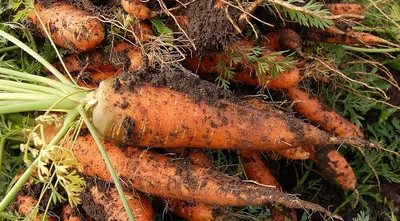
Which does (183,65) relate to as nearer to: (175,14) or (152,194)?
(175,14)

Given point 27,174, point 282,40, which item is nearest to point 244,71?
point 282,40

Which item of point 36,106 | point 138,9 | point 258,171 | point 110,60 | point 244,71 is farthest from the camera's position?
point 258,171

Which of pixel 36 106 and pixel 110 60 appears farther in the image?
pixel 110 60

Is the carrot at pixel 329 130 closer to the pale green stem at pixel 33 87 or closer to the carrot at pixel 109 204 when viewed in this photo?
the carrot at pixel 109 204

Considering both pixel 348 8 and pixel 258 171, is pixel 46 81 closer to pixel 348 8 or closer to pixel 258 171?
pixel 258 171

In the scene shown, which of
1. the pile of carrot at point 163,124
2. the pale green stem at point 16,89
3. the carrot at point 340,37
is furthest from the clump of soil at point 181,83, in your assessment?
the carrot at point 340,37

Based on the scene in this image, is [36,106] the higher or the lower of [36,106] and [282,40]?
the lower

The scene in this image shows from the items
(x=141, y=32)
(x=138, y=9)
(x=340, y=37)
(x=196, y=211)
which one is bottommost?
(x=196, y=211)

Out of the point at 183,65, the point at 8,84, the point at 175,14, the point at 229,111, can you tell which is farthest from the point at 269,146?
the point at 8,84
